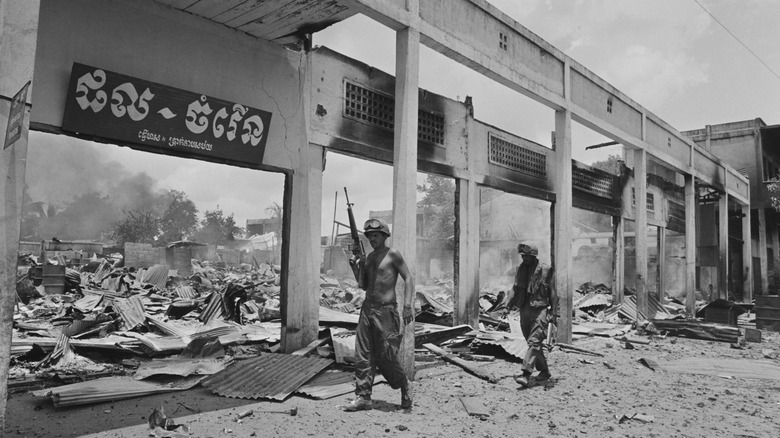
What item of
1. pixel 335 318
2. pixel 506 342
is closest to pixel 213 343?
pixel 335 318

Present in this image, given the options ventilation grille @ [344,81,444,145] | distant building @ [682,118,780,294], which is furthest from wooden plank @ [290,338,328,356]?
distant building @ [682,118,780,294]

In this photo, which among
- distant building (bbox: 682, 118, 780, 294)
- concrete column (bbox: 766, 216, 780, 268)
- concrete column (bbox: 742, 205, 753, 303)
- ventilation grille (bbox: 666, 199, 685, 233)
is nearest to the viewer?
ventilation grille (bbox: 666, 199, 685, 233)

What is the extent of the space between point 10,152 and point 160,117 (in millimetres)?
2761

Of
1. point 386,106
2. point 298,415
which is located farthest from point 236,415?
point 386,106

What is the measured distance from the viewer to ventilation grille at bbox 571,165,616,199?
1492 centimetres

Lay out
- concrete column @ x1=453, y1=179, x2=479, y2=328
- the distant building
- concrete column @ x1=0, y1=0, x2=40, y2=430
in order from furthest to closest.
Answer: the distant building
concrete column @ x1=453, y1=179, x2=479, y2=328
concrete column @ x1=0, y1=0, x2=40, y2=430

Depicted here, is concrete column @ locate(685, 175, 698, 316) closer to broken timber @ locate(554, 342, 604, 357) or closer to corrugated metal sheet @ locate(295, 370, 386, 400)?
broken timber @ locate(554, 342, 604, 357)

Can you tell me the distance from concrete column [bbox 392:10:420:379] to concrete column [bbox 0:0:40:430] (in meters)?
4.25

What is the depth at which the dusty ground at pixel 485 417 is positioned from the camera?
442 centimetres

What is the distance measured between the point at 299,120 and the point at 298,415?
15.0ft

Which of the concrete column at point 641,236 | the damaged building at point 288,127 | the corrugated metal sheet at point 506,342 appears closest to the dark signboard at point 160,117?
the damaged building at point 288,127

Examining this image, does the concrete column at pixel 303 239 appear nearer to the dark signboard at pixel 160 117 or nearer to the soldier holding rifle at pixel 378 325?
the dark signboard at pixel 160 117

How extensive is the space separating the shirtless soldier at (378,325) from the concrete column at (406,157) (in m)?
1.43

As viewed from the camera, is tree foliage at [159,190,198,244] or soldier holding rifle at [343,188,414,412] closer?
soldier holding rifle at [343,188,414,412]
